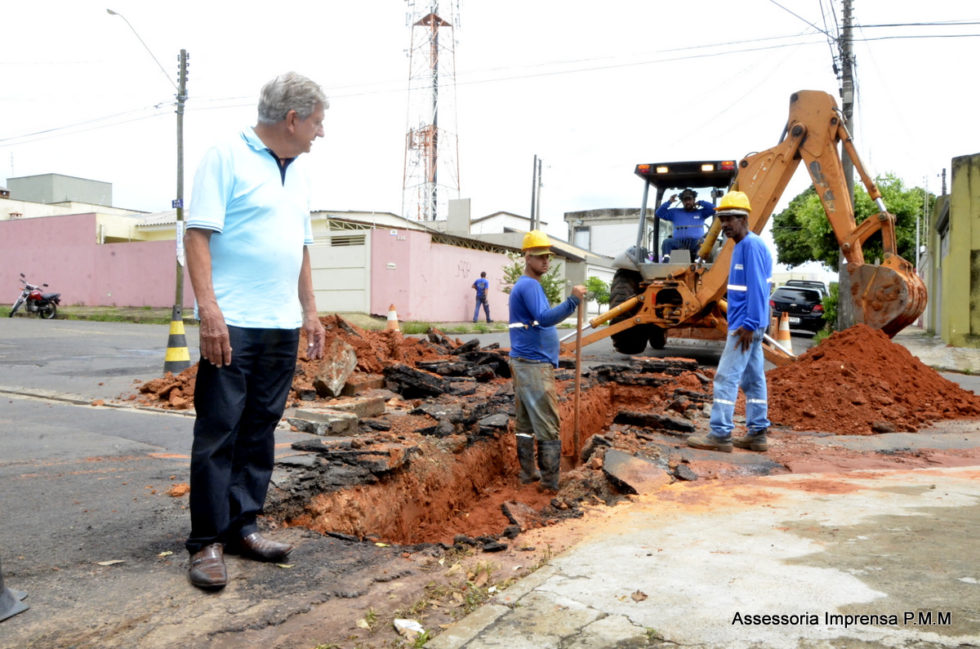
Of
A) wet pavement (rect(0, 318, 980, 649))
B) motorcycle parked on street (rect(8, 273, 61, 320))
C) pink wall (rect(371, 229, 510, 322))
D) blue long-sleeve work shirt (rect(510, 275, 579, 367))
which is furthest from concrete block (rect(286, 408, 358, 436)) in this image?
motorcycle parked on street (rect(8, 273, 61, 320))

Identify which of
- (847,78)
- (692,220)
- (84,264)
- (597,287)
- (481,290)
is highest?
(847,78)

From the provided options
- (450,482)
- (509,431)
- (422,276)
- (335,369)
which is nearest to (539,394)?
(450,482)

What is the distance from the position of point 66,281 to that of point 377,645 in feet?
110

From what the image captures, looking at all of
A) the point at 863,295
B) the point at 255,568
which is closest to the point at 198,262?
the point at 255,568

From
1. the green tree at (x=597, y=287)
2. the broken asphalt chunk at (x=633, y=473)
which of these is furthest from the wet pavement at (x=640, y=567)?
the green tree at (x=597, y=287)

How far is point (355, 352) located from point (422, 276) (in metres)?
15.0

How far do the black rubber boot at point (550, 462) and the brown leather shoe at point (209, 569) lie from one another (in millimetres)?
3138

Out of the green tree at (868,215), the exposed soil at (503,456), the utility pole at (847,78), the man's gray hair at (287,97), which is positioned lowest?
the exposed soil at (503,456)

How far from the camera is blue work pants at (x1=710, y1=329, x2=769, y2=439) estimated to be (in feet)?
19.0

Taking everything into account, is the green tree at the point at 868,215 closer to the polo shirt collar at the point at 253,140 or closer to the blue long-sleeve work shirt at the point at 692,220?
the blue long-sleeve work shirt at the point at 692,220

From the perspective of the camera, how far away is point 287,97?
304 centimetres

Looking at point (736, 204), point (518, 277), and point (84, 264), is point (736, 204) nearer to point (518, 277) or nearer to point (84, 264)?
point (518, 277)

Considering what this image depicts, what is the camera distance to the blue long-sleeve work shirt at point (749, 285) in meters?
5.85

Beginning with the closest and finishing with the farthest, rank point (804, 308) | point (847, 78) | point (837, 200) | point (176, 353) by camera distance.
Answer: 1. point (837, 200)
2. point (176, 353)
3. point (847, 78)
4. point (804, 308)
